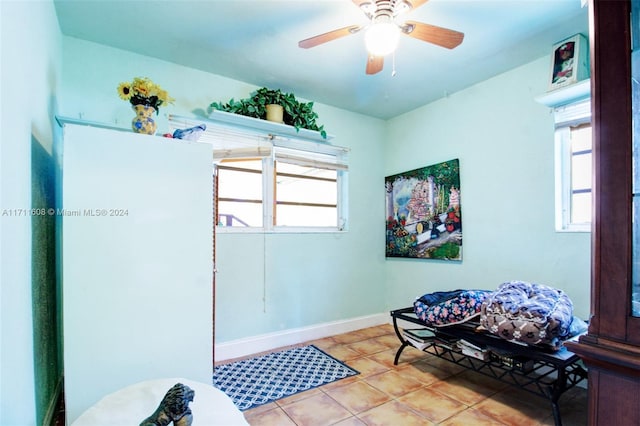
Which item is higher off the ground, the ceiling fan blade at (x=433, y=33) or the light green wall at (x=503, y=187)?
the ceiling fan blade at (x=433, y=33)

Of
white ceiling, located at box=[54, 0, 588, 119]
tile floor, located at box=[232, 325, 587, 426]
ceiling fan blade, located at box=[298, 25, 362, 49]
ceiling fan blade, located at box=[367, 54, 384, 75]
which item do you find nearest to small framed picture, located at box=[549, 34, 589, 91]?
white ceiling, located at box=[54, 0, 588, 119]

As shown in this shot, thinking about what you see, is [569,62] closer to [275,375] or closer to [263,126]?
[263,126]

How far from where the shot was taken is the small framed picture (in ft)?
7.06

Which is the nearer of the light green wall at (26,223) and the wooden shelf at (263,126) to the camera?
the light green wall at (26,223)

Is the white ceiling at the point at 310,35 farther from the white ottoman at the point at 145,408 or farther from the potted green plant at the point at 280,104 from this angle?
the white ottoman at the point at 145,408

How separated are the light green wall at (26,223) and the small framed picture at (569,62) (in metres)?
3.08

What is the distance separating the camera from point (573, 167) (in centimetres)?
240

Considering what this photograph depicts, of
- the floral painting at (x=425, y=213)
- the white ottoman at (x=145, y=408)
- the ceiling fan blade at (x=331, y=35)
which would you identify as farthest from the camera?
the floral painting at (x=425, y=213)

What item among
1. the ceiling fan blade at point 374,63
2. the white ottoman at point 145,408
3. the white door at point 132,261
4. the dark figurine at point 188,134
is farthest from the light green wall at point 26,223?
the ceiling fan blade at point 374,63

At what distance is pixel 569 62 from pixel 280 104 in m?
2.30

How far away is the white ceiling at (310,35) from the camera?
1940 millimetres

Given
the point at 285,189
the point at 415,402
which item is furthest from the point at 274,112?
the point at 415,402

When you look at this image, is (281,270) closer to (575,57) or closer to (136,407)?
(136,407)

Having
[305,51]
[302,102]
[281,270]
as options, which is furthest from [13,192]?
[302,102]
